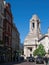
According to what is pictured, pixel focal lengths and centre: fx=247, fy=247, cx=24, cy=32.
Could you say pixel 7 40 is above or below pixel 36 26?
below

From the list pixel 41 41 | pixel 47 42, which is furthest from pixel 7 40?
pixel 41 41

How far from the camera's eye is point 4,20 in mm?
64875

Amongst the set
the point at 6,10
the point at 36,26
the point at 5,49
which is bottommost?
the point at 5,49

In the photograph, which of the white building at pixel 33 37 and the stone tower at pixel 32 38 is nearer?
the white building at pixel 33 37

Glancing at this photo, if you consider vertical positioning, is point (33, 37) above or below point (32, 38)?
above

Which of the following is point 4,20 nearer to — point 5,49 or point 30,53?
point 5,49

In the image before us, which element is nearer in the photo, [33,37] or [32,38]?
[33,37]

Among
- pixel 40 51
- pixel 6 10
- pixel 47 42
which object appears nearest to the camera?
pixel 6 10

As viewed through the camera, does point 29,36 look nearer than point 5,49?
No

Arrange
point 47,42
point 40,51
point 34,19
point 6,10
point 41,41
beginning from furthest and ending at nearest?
point 34,19
point 41,41
point 47,42
point 40,51
point 6,10

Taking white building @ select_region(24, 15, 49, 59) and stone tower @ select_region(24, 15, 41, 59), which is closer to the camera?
white building @ select_region(24, 15, 49, 59)

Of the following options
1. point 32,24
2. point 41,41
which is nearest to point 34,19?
point 32,24

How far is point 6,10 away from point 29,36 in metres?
112

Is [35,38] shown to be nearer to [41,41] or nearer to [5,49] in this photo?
[41,41]
